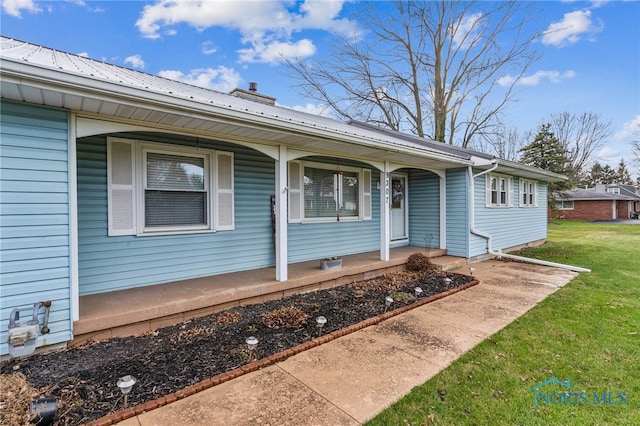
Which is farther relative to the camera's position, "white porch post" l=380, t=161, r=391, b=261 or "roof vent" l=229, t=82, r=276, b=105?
"roof vent" l=229, t=82, r=276, b=105

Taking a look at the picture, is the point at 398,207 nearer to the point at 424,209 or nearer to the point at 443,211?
the point at 424,209

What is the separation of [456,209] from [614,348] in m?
4.80

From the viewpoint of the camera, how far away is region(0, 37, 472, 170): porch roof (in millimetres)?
2590

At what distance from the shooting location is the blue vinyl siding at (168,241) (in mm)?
4000

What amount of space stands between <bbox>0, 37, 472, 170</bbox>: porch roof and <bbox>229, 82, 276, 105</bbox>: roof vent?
118 inches

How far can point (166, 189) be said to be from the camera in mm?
4582

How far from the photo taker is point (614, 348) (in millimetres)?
3293

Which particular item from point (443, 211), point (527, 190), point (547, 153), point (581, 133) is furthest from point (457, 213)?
point (581, 133)

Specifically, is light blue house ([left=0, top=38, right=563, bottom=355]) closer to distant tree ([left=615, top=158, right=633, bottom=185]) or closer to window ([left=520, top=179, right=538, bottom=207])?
window ([left=520, top=179, right=538, bottom=207])

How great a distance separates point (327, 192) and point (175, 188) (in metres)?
3.23

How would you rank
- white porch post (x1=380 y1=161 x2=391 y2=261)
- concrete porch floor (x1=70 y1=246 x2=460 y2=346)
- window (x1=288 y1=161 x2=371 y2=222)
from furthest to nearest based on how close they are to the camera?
white porch post (x1=380 y1=161 x2=391 y2=261)
window (x1=288 y1=161 x2=371 y2=222)
concrete porch floor (x1=70 y1=246 x2=460 y2=346)

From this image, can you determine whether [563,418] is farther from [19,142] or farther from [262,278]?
[19,142]

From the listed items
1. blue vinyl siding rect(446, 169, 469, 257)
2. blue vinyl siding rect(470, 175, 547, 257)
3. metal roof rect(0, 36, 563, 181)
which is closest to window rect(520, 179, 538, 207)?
blue vinyl siding rect(470, 175, 547, 257)

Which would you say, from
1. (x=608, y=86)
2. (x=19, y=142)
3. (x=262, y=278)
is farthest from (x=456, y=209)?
(x=608, y=86)
